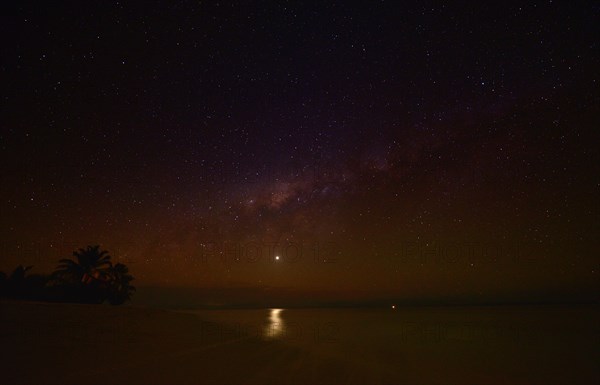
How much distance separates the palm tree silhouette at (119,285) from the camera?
4888 cm

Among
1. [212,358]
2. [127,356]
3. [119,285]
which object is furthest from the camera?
[119,285]

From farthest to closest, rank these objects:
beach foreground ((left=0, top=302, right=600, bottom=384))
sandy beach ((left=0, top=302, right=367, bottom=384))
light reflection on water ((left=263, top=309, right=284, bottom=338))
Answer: light reflection on water ((left=263, top=309, right=284, bottom=338)) < beach foreground ((left=0, top=302, right=600, bottom=384)) < sandy beach ((left=0, top=302, right=367, bottom=384))

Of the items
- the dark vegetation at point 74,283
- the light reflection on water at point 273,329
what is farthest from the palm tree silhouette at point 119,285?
the light reflection on water at point 273,329

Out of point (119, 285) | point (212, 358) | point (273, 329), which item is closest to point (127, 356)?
point (212, 358)

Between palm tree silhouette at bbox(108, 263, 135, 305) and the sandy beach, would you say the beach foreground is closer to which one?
the sandy beach

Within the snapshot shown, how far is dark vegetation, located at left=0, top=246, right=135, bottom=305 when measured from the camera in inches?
1553

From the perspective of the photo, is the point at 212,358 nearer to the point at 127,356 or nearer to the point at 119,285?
the point at 127,356

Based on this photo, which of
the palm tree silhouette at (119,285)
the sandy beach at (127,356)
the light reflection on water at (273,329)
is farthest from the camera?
the palm tree silhouette at (119,285)

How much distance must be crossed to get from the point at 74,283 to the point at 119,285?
940 cm

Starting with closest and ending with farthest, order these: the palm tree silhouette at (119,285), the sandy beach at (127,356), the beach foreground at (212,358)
Result: the sandy beach at (127,356) < the beach foreground at (212,358) < the palm tree silhouette at (119,285)

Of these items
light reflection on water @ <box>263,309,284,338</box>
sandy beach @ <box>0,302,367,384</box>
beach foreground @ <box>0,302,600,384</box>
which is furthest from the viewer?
light reflection on water @ <box>263,309,284,338</box>

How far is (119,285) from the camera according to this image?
176ft

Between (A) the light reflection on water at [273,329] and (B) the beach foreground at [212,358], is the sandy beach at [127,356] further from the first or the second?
(A) the light reflection on water at [273,329]

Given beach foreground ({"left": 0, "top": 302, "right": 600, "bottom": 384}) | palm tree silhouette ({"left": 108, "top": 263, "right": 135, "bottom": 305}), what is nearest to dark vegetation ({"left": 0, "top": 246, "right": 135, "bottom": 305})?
palm tree silhouette ({"left": 108, "top": 263, "right": 135, "bottom": 305})
